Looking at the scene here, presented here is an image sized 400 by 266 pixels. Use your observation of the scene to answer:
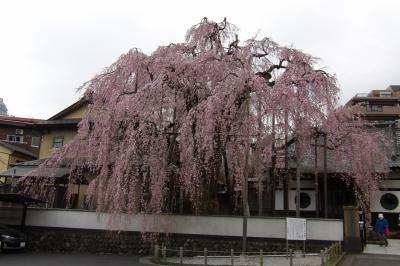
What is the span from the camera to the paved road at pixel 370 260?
44.2ft

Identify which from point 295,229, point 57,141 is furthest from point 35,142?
point 295,229

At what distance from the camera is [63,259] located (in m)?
15.5

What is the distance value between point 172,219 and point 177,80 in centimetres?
561

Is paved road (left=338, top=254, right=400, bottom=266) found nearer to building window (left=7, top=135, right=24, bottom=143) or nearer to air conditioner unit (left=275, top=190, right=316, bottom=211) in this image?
air conditioner unit (left=275, top=190, right=316, bottom=211)

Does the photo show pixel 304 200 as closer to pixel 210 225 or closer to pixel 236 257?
pixel 210 225

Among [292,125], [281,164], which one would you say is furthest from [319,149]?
[292,125]

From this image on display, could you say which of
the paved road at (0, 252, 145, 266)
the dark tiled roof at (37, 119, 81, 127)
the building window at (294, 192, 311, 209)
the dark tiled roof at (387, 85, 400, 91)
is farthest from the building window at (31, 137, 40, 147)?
the dark tiled roof at (387, 85, 400, 91)

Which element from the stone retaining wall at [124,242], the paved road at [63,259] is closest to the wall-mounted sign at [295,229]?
the stone retaining wall at [124,242]

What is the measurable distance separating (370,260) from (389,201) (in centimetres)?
923

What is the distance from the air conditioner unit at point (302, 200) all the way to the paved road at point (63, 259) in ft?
32.8

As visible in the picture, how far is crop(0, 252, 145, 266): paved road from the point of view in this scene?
14.3 m

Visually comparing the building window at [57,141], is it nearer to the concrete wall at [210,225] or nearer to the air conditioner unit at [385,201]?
the concrete wall at [210,225]

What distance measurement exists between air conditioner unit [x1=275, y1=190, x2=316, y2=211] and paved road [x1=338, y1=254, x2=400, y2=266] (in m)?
7.58

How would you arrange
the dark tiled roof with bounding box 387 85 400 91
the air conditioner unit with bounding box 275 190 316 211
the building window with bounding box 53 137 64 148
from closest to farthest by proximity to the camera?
1. the air conditioner unit with bounding box 275 190 316 211
2. the building window with bounding box 53 137 64 148
3. the dark tiled roof with bounding box 387 85 400 91
